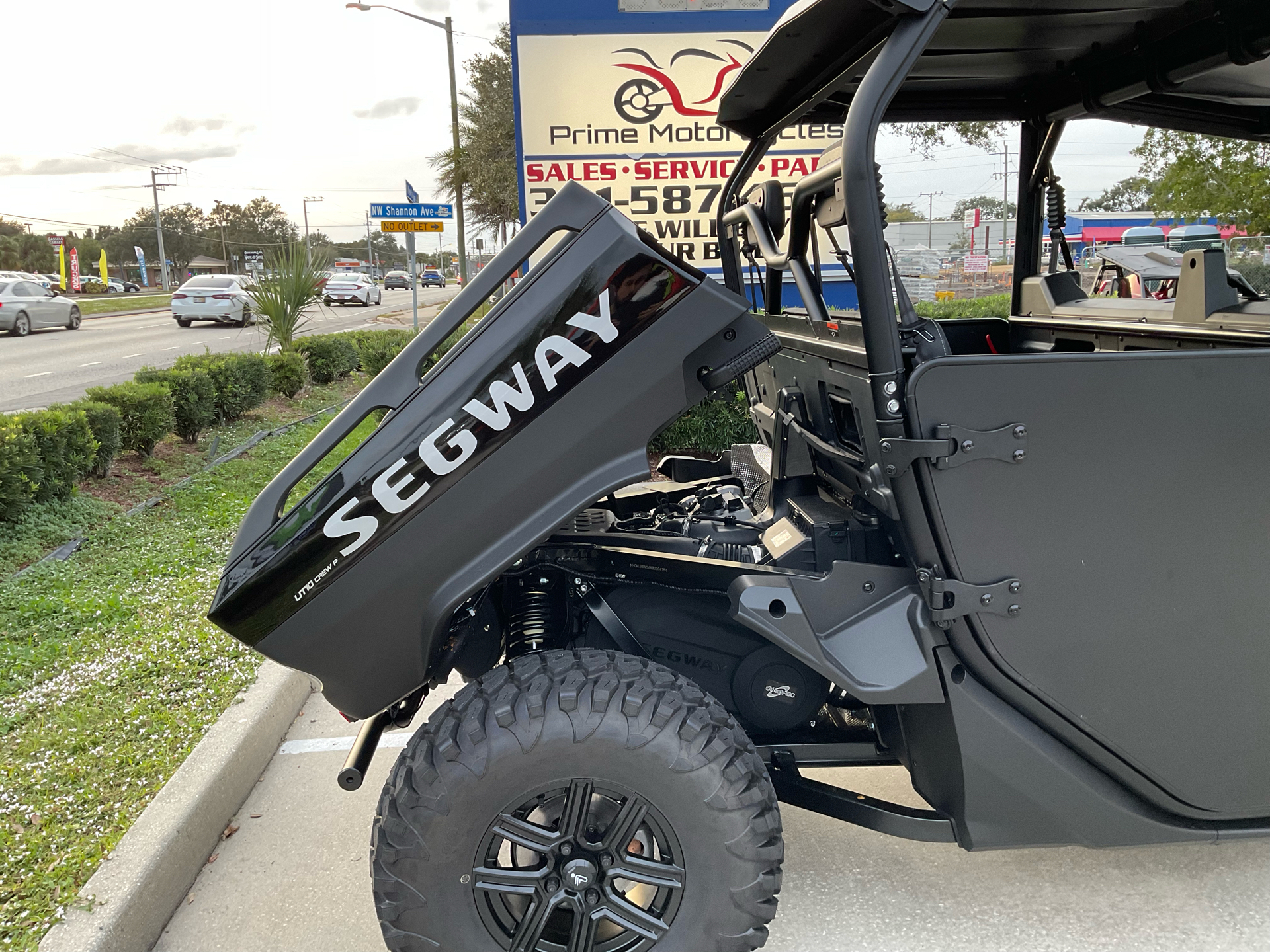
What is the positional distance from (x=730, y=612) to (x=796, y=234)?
99 centimetres

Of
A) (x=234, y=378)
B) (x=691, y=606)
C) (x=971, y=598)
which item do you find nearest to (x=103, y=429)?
(x=234, y=378)

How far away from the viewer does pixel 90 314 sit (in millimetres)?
37125

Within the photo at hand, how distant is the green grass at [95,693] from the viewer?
2.56 metres

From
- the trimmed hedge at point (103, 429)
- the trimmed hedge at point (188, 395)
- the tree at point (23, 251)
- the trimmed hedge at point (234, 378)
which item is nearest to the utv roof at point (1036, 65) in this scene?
the trimmed hedge at point (103, 429)

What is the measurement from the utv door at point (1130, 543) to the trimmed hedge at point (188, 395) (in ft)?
27.4

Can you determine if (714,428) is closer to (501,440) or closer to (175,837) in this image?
(175,837)

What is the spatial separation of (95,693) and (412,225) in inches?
462

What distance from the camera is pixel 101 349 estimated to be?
21.7 meters

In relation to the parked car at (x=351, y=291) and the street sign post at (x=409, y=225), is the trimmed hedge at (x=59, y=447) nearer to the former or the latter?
the street sign post at (x=409, y=225)

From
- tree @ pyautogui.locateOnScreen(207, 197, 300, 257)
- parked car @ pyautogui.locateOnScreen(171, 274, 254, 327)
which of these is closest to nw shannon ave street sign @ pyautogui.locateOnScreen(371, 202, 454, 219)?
parked car @ pyautogui.locateOnScreen(171, 274, 254, 327)

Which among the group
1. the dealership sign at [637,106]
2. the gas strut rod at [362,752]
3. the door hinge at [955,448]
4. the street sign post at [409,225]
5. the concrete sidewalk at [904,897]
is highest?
the dealership sign at [637,106]

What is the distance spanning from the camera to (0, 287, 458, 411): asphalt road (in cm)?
1431

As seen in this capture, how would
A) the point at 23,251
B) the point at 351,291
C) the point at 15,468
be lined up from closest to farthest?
the point at 15,468, the point at 351,291, the point at 23,251

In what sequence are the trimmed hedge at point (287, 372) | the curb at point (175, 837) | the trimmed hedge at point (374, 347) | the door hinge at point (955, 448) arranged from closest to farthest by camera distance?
1. the door hinge at point (955, 448)
2. the curb at point (175, 837)
3. the trimmed hedge at point (287, 372)
4. the trimmed hedge at point (374, 347)
